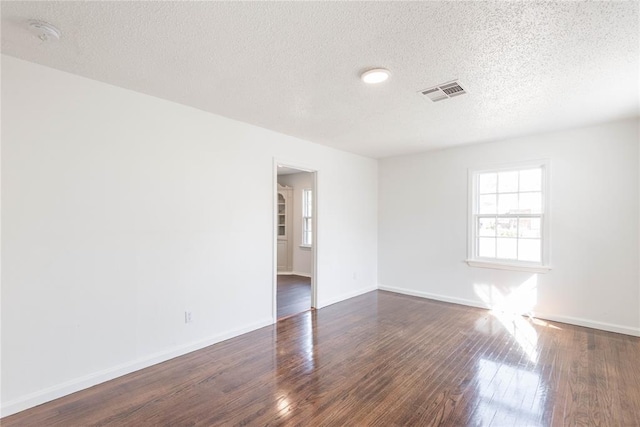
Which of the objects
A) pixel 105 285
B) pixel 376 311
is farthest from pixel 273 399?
pixel 376 311

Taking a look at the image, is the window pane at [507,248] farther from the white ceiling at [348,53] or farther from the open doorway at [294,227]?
the open doorway at [294,227]

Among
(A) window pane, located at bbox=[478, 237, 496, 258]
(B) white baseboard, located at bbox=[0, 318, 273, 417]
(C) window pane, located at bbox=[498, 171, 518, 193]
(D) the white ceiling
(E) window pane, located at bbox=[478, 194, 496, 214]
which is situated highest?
(D) the white ceiling

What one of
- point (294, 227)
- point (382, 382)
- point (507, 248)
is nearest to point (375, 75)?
point (382, 382)

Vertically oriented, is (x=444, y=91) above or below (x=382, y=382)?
above

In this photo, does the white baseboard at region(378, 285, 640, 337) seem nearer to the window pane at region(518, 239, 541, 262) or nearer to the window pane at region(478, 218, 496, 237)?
the window pane at region(518, 239, 541, 262)

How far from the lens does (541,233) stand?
4.14 meters

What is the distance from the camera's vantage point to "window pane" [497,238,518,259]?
4395mm

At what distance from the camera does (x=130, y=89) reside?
106 inches

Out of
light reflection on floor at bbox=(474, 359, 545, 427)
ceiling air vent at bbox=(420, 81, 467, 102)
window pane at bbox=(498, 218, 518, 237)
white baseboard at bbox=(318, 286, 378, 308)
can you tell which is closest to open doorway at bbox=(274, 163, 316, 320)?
white baseboard at bbox=(318, 286, 378, 308)

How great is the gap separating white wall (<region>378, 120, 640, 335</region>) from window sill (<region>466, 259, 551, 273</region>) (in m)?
0.07

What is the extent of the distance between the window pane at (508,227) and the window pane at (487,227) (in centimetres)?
8

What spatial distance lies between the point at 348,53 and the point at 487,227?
3.72 m

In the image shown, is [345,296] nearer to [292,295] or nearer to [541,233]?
[292,295]

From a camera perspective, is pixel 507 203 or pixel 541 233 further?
pixel 507 203
